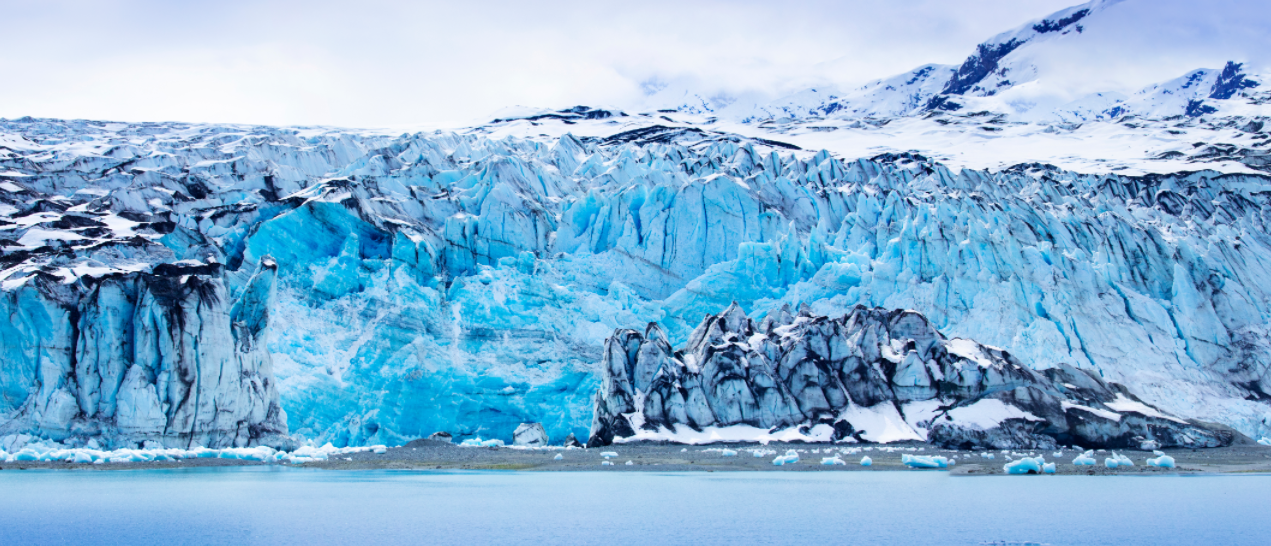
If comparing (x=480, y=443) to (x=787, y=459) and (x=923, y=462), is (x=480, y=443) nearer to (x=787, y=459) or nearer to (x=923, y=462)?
(x=787, y=459)

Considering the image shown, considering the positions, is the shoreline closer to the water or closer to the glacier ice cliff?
the water

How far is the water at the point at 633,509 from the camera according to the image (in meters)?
13.6

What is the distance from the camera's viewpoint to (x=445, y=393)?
1309 inches

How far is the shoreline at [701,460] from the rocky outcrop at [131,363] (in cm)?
165

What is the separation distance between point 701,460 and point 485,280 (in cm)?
1370

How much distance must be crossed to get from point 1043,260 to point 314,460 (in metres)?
29.7

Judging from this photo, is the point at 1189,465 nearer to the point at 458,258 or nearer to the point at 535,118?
the point at 458,258

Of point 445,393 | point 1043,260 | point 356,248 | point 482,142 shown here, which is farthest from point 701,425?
point 482,142

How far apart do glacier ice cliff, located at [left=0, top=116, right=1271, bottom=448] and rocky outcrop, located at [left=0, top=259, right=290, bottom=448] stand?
0.20 ft

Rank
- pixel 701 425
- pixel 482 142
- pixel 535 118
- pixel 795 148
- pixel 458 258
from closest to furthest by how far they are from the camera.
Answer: pixel 701 425 < pixel 458 258 < pixel 482 142 < pixel 795 148 < pixel 535 118

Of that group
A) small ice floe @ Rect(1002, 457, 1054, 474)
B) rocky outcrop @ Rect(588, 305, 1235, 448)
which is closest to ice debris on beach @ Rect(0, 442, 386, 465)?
rocky outcrop @ Rect(588, 305, 1235, 448)

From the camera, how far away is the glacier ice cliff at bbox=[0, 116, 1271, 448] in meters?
26.7

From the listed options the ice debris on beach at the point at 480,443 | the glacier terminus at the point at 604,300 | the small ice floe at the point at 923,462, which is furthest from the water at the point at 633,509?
the ice debris on beach at the point at 480,443

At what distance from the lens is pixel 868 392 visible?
3272 cm
